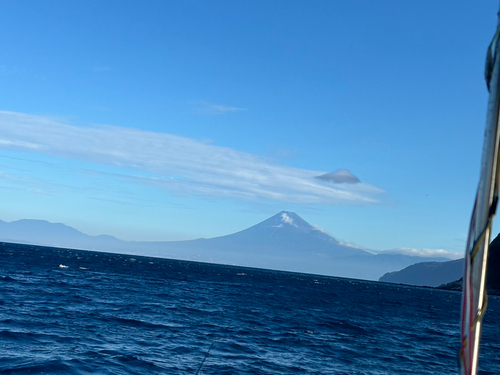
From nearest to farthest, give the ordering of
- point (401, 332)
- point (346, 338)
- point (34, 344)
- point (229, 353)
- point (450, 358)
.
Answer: point (34, 344) < point (229, 353) < point (450, 358) < point (346, 338) < point (401, 332)

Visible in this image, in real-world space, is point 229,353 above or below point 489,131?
below

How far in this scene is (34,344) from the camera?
19844mm

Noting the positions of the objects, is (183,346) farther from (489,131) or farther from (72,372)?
(489,131)

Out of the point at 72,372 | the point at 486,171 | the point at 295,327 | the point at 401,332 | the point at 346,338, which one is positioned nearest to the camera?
the point at 486,171

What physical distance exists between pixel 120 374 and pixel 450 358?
18.3 m

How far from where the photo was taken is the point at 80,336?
22.4 meters

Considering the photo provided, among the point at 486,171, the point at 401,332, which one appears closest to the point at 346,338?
the point at 401,332

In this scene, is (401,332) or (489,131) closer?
(489,131)

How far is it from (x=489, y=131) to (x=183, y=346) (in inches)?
845

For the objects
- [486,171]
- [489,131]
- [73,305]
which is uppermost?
[489,131]

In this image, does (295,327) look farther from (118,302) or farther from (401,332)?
(118,302)

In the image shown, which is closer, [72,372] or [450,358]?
[72,372]

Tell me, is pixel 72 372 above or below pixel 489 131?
below

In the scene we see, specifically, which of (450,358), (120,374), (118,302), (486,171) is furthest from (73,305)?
(486,171)
